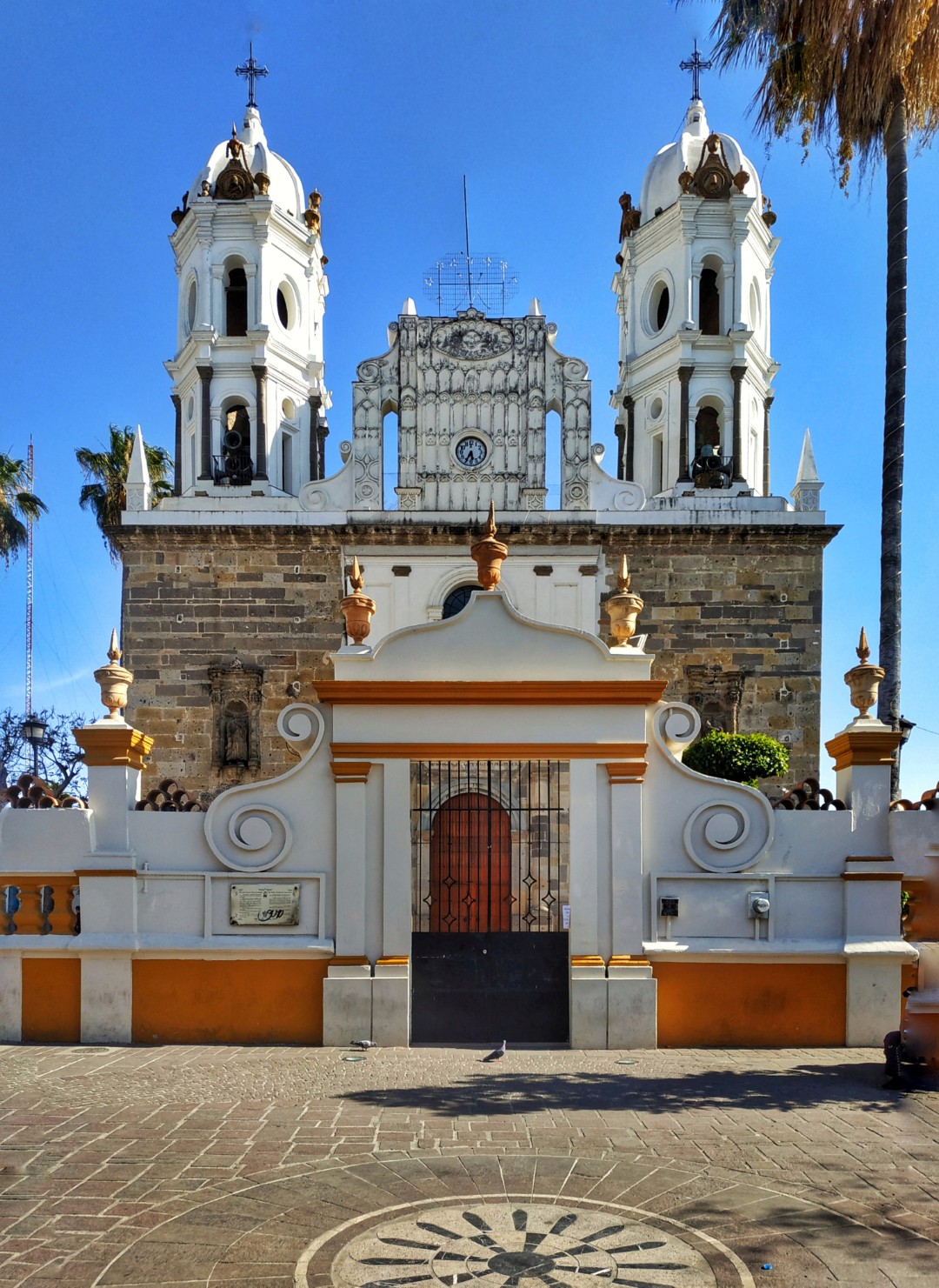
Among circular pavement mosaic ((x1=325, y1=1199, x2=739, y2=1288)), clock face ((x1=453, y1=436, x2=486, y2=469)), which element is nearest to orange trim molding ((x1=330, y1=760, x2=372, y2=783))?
circular pavement mosaic ((x1=325, y1=1199, x2=739, y2=1288))

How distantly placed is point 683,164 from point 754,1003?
18.4 meters

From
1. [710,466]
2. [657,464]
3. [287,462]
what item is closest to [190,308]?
[287,462]

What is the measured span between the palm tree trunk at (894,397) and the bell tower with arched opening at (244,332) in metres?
11.0

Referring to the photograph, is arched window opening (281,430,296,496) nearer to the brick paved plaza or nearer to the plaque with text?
the plaque with text

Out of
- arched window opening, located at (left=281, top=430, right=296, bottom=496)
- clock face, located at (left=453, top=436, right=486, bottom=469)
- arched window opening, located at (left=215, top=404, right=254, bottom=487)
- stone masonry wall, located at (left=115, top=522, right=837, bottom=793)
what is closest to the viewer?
stone masonry wall, located at (left=115, top=522, right=837, bottom=793)

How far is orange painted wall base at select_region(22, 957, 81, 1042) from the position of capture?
9.40 m

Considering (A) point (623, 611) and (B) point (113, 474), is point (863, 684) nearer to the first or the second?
(A) point (623, 611)

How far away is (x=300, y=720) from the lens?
9555 mm

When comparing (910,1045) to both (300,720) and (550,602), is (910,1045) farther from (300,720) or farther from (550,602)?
(550,602)

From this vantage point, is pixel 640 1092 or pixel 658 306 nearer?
pixel 640 1092

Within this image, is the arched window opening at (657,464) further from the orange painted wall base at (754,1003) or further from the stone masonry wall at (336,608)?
the orange painted wall base at (754,1003)

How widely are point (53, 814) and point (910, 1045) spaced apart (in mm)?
6554

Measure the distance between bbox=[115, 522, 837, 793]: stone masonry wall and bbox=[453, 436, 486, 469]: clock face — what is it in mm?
1388

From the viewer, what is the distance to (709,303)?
23.0 m
